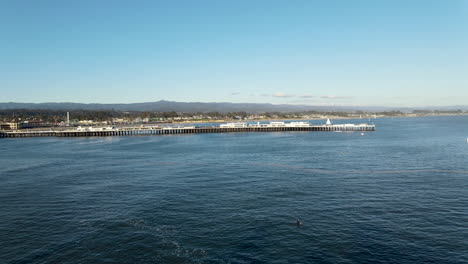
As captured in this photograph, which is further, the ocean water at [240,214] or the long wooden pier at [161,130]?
the long wooden pier at [161,130]

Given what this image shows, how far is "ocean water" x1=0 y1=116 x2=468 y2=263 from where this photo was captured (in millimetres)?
20891

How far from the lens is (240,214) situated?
2762 cm

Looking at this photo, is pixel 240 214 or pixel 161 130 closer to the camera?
pixel 240 214

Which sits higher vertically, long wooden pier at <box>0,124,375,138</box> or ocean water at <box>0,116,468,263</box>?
long wooden pier at <box>0,124,375,138</box>

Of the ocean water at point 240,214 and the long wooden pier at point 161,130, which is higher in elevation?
the long wooden pier at point 161,130

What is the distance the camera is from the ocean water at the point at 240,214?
68.5 ft

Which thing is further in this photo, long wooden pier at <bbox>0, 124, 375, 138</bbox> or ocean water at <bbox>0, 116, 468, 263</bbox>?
long wooden pier at <bbox>0, 124, 375, 138</bbox>

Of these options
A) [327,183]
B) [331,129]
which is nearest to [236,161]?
[327,183]

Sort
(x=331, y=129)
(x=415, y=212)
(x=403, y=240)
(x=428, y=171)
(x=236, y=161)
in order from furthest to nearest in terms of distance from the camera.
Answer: (x=331, y=129) < (x=236, y=161) < (x=428, y=171) < (x=415, y=212) < (x=403, y=240)

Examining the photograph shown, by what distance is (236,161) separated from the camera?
187 feet

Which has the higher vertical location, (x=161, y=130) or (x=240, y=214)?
(x=161, y=130)

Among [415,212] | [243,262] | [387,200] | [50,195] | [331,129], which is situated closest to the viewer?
[243,262]

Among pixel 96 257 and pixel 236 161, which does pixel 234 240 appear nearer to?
pixel 96 257

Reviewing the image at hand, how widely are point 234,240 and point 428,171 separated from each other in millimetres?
34343
